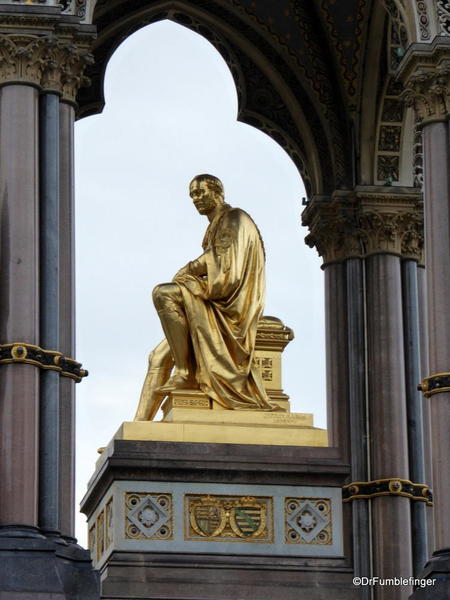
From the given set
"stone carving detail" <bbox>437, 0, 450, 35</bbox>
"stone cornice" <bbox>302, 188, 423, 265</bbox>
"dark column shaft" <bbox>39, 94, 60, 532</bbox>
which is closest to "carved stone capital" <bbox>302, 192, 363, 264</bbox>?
"stone cornice" <bbox>302, 188, 423, 265</bbox>

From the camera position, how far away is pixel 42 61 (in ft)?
76.9

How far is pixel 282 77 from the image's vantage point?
95.2 feet

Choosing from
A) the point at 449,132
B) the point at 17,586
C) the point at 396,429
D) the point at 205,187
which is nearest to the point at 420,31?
the point at 449,132

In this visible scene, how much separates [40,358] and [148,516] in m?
2.62

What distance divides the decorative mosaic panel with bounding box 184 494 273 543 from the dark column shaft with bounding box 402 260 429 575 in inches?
117

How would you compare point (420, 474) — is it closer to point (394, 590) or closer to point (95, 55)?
point (394, 590)

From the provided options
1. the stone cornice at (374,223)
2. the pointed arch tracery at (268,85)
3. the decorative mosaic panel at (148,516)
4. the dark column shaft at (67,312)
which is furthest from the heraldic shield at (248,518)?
the pointed arch tracery at (268,85)

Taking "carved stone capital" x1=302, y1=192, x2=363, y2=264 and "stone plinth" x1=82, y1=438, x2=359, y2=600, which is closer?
"stone plinth" x1=82, y1=438, x2=359, y2=600

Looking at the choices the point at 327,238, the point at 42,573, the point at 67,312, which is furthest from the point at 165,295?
the point at 42,573

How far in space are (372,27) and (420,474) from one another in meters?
5.73

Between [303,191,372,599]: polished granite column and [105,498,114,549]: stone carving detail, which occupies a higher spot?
[303,191,372,599]: polished granite column

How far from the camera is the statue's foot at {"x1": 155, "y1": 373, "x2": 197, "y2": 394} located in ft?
83.5

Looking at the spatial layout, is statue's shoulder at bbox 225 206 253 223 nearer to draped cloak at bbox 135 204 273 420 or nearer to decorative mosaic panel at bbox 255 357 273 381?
draped cloak at bbox 135 204 273 420

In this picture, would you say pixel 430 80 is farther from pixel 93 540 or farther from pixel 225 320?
pixel 93 540
